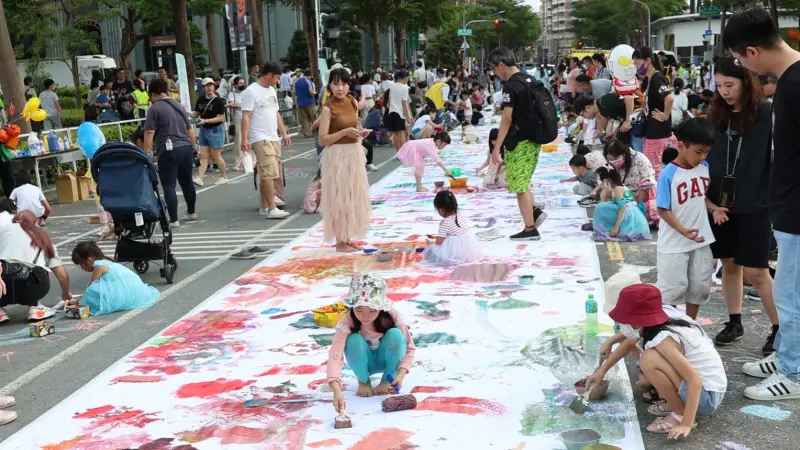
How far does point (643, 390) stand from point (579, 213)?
6.16 m

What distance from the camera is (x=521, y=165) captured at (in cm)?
942

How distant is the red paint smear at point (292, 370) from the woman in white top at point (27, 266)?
269cm

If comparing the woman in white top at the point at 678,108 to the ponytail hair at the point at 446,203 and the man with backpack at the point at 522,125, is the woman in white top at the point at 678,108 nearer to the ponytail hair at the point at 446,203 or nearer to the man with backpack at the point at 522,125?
the man with backpack at the point at 522,125

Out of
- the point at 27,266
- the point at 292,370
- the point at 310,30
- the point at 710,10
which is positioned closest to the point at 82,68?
the point at 310,30

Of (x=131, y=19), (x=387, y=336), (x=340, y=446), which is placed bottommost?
(x=340, y=446)

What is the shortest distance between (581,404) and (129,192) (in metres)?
5.21

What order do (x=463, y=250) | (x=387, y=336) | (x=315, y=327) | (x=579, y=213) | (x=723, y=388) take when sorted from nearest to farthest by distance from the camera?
(x=723, y=388) < (x=387, y=336) < (x=315, y=327) < (x=463, y=250) < (x=579, y=213)

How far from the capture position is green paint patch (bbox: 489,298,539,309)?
7020 millimetres

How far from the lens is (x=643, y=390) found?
5109 mm

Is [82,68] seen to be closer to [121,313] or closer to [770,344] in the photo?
[121,313]

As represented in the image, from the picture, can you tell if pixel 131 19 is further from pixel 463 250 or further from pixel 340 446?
pixel 340 446

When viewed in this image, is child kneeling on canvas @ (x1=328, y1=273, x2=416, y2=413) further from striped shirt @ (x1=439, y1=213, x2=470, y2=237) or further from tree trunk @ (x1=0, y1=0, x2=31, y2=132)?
tree trunk @ (x1=0, y1=0, x2=31, y2=132)

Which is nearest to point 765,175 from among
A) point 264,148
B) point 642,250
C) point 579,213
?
point 642,250

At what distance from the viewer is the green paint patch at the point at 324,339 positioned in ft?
21.0
